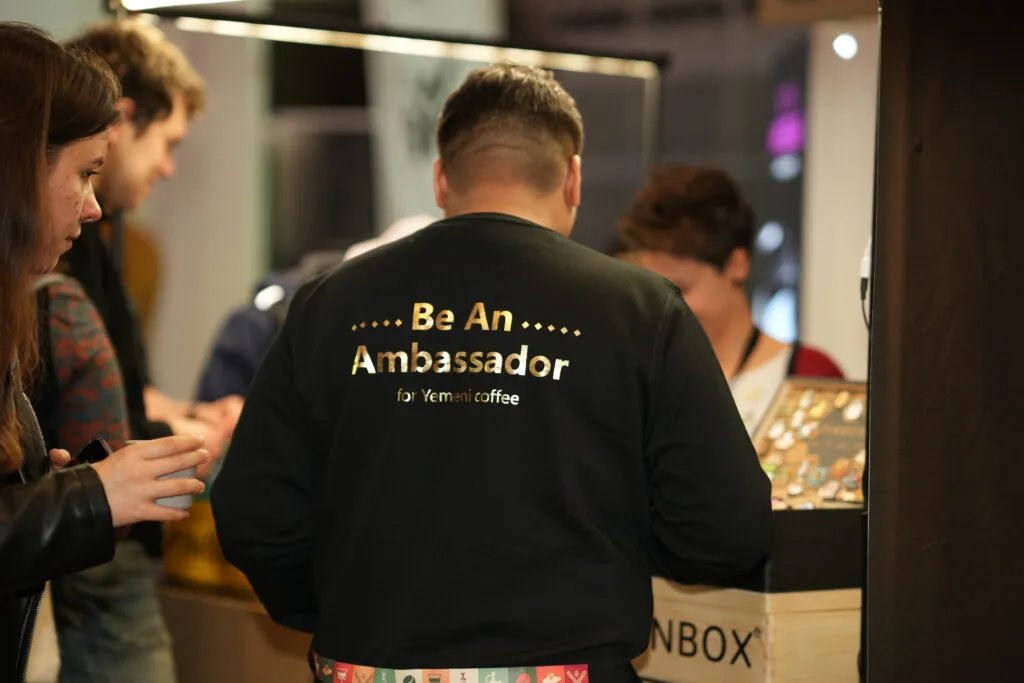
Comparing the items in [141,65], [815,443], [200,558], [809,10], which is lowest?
[200,558]

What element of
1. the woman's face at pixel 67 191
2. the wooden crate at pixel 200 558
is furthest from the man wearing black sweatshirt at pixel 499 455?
the wooden crate at pixel 200 558

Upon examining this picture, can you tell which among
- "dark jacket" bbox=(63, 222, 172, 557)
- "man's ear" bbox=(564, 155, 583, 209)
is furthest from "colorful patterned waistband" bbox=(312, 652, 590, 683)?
"dark jacket" bbox=(63, 222, 172, 557)

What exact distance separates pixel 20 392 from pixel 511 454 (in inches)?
25.0

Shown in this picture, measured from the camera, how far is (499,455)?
1678 millimetres

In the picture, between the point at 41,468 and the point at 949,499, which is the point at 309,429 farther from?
the point at 949,499

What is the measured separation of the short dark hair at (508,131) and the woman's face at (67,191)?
536mm

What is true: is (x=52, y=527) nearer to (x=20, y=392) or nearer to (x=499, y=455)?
(x=20, y=392)

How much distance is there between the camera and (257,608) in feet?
8.68

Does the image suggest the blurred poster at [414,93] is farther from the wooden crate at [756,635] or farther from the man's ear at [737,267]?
the wooden crate at [756,635]

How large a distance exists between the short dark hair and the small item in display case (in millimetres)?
727

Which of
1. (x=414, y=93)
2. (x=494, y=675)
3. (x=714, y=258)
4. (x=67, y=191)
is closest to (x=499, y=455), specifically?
(x=494, y=675)

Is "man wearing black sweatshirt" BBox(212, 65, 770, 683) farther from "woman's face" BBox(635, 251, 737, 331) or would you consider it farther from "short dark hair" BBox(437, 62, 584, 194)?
"woman's face" BBox(635, 251, 737, 331)

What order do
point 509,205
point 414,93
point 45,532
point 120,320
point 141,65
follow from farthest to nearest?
point 414,93 → point 141,65 → point 120,320 → point 509,205 → point 45,532

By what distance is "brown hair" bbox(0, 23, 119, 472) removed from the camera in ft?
4.72
